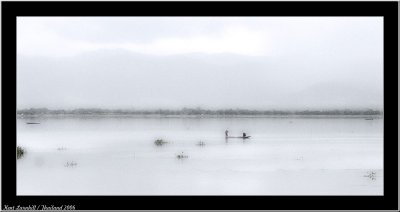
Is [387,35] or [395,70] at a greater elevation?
[387,35]

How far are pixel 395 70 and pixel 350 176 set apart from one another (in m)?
9.62

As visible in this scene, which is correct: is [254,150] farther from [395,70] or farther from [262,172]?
[395,70]

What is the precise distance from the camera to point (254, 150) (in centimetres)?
2420

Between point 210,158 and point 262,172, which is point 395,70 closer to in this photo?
point 262,172

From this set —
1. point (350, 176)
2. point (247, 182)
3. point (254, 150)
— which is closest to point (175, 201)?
point (247, 182)

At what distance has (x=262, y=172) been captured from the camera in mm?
15812

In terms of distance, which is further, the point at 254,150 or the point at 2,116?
the point at 254,150

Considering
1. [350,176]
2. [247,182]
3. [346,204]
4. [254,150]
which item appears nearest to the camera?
[346,204]

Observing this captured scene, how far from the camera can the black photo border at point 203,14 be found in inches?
224

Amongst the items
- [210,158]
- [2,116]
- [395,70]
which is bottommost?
[210,158]

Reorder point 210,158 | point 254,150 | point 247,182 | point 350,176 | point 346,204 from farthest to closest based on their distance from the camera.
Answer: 1. point 254,150
2. point 210,158
3. point 350,176
4. point 247,182
5. point 346,204

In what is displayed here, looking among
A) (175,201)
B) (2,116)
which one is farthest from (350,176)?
(2,116)

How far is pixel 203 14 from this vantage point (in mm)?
→ 5805

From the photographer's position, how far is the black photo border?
568cm
